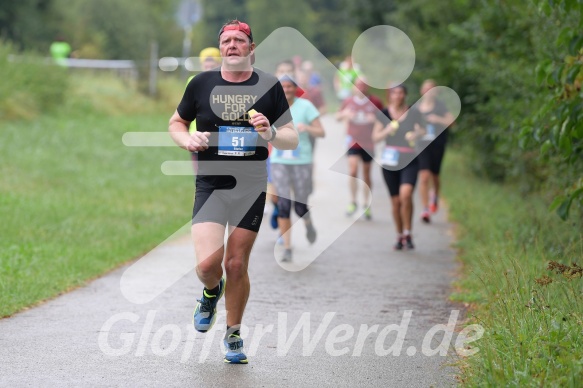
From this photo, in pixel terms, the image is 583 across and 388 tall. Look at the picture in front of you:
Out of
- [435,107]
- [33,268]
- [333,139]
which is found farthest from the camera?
[333,139]

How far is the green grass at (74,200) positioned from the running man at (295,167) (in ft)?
5.28

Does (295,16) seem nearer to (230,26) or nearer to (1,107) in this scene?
(1,107)

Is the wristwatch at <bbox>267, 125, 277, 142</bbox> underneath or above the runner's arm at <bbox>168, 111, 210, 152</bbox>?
above

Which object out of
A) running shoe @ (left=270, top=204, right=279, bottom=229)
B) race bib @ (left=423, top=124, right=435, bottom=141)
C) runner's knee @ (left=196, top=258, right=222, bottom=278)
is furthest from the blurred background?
runner's knee @ (left=196, top=258, right=222, bottom=278)

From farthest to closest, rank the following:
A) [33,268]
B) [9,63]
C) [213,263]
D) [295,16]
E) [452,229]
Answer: [295,16] < [9,63] < [452,229] < [33,268] < [213,263]

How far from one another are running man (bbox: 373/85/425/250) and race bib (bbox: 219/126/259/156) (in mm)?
6148

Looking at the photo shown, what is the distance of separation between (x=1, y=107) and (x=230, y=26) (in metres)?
17.8

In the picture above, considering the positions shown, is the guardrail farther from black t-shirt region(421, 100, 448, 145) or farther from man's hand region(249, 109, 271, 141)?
man's hand region(249, 109, 271, 141)

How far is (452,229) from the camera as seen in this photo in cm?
1487

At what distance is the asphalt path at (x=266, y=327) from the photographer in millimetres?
6465

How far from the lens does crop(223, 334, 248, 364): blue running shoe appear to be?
681 cm

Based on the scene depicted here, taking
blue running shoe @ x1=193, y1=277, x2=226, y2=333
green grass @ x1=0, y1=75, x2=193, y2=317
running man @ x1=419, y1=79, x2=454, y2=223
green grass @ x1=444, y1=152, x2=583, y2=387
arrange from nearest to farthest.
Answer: green grass @ x1=444, y1=152, x2=583, y2=387
blue running shoe @ x1=193, y1=277, x2=226, y2=333
green grass @ x1=0, y1=75, x2=193, y2=317
running man @ x1=419, y1=79, x2=454, y2=223

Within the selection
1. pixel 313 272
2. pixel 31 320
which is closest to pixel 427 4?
pixel 313 272

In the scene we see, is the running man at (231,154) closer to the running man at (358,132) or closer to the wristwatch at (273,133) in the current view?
the wristwatch at (273,133)
